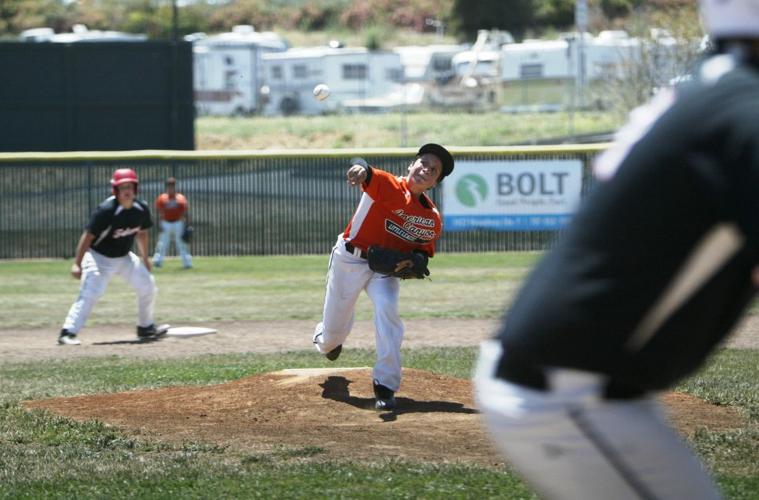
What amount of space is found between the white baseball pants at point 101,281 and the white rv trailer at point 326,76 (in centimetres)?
3331

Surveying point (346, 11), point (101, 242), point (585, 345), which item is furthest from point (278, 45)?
point (585, 345)

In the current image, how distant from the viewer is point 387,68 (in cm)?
4912

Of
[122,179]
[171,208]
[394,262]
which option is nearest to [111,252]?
[122,179]

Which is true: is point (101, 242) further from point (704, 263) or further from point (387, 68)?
point (387, 68)

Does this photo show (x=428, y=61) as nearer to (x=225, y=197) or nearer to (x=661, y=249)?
(x=225, y=197)

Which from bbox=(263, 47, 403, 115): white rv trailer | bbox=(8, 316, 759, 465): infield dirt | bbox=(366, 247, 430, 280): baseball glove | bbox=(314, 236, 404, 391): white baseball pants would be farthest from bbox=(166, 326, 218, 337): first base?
bbox=(263, 47, 403, 115): white rv trailer

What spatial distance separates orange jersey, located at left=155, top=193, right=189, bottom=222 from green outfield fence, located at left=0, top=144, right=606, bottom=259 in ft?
4.94

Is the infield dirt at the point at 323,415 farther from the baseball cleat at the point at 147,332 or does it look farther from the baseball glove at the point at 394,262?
the baseball cleat at the point at 147,332

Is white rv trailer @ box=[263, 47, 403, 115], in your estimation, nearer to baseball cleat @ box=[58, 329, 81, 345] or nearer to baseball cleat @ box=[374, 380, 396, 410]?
baseball cleat @ box=[58, 329, 81, 345]

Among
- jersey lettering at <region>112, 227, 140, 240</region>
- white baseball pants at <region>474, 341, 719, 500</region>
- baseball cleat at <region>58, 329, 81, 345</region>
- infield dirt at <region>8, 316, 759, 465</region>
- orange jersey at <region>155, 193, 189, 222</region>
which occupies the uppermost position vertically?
white baseball pants at <region>474, 341, 719, 500</region>

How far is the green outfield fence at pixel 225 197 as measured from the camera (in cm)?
2603

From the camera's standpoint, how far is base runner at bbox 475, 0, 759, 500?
2.43m

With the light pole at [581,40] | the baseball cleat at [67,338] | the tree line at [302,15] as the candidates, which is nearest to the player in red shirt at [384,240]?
the baseball cleat at [67,338]

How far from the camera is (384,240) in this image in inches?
358
